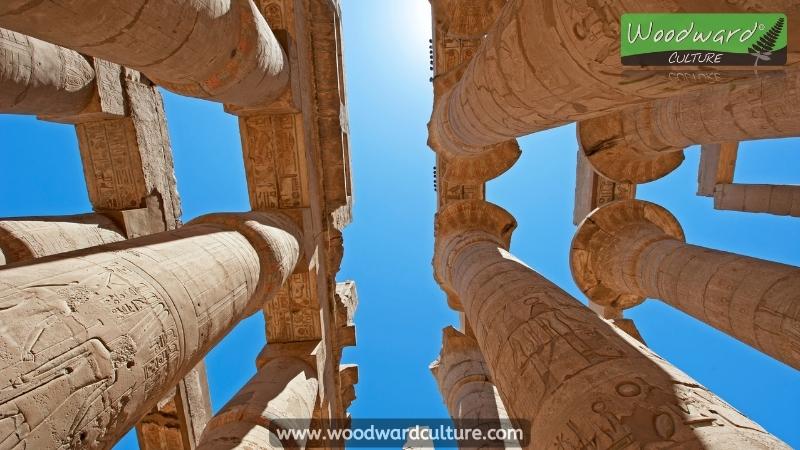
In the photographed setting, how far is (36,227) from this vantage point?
6508 mm

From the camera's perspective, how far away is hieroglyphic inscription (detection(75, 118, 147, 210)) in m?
7.93

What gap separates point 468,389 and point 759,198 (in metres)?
8.90

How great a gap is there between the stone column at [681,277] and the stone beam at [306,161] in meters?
5.15

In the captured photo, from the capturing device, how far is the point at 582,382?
2859 mm

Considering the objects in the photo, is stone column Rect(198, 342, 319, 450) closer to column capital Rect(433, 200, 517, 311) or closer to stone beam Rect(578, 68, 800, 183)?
column capital Rect(433, 200, 517, 311)

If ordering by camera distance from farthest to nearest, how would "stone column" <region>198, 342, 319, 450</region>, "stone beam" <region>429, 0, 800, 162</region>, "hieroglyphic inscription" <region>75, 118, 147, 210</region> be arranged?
1. "hieroglyphic inscription" <region>75, 118, 147, 210</region>
2. "stone column" <region>198, 342, 319, 450</region>
3. "stone beam" <region>429, 0, 800, 162</region>

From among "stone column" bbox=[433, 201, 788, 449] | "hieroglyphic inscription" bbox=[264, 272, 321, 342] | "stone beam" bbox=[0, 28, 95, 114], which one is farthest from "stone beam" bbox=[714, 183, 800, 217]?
"stone beam" bbox=[0, 28, 95, 114]

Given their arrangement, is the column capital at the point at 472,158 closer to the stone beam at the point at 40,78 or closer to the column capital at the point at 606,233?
the column capital at the point at 606,233

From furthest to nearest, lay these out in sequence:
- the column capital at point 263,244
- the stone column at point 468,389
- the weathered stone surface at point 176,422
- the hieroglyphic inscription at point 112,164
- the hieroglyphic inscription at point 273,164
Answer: the weathered stone surface at point 176,422 < the hieroglyphic inscription at point 112,164 < the hieroglyphic inscription at point 273,164 < the stone column at point 468,389 < the column capital at point 263,244

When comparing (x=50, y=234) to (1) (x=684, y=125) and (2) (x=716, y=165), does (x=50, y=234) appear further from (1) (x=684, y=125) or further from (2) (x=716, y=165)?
(2) (x=716, y=165)

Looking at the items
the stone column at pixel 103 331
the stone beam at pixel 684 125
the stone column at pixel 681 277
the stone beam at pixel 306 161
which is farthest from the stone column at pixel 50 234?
the stone beam at pixel 684 125

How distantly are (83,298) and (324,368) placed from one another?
6.82 m

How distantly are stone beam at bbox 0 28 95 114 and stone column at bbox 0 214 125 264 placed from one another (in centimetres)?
175

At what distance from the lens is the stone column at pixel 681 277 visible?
4.52 metres
